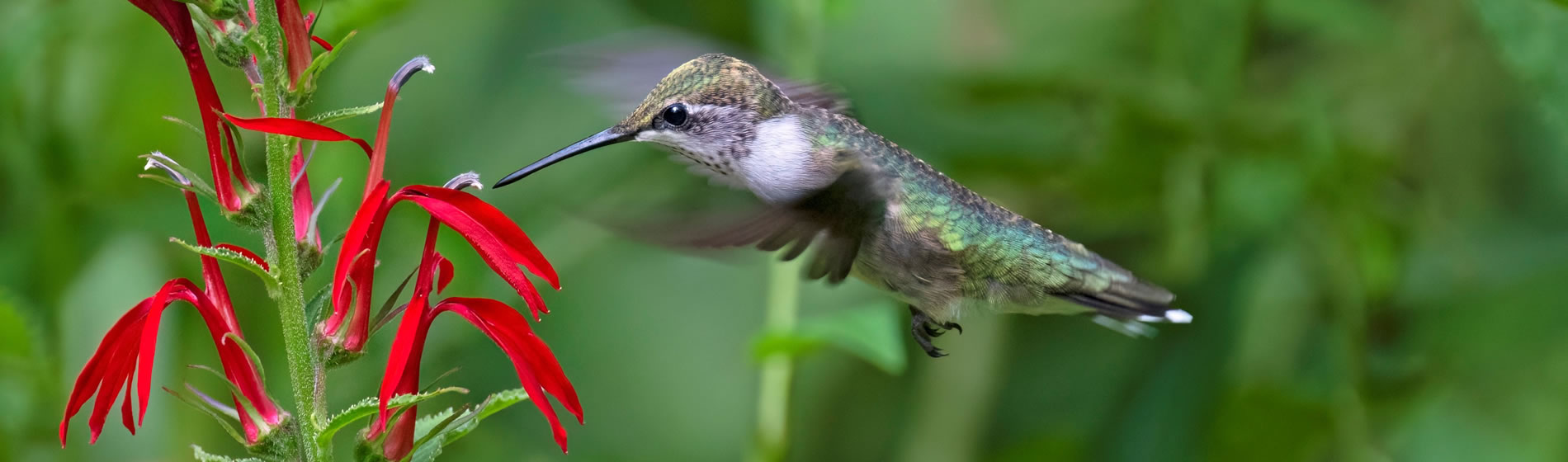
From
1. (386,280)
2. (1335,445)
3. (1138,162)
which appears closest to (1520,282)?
(1335,445)

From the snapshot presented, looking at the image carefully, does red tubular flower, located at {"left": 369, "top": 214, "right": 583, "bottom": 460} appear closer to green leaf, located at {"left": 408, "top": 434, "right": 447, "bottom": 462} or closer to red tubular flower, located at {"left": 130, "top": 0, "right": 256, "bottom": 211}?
green leaf, located at {"left": 408, "top": 434, "right": 447, "bottom": 462}

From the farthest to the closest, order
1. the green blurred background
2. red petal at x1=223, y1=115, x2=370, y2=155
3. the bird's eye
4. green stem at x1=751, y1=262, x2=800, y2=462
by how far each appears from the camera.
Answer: the green blurred background, green stem at x1=751, y1=262, x2=800, y2=462, the bird's eye, red petal at x1=223, y1=115, x2=370, y2=155

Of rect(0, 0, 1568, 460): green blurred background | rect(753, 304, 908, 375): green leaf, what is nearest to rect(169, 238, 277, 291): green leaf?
rect(753, 304, 908, 375): green leaf

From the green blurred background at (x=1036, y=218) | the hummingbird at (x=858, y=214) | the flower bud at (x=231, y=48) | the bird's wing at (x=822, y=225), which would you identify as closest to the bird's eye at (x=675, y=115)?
the hummingbird at (x=858, y=214)

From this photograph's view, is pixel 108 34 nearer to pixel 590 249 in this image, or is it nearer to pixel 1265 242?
pixel 590 249

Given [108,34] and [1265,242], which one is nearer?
[108,34]

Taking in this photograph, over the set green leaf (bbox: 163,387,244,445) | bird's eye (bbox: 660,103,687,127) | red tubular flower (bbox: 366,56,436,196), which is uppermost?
bird's eye (bbox: 660,103,687,127)
